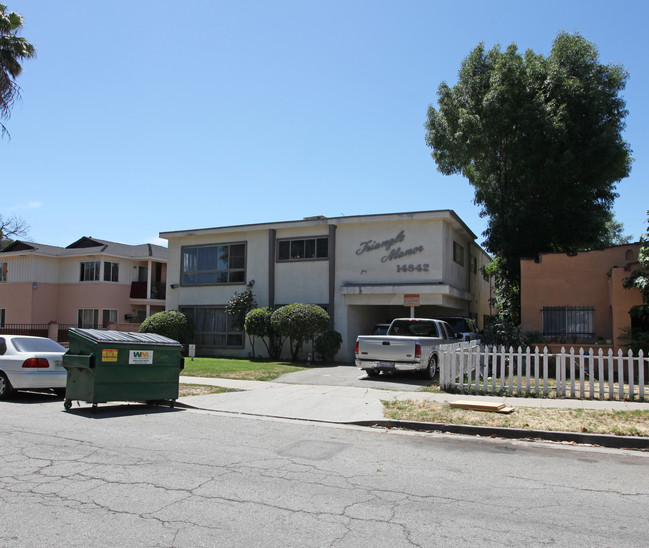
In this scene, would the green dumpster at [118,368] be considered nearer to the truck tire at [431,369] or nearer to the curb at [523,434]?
the curb at [523,434]

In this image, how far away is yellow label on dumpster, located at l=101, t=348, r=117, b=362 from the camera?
993 cm

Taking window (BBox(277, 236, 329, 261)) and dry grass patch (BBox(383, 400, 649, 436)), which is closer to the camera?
dry grass patch (BBox(383, 400, 649, 436))

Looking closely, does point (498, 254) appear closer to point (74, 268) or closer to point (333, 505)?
point (333, 505)

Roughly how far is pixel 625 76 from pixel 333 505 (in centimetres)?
2426

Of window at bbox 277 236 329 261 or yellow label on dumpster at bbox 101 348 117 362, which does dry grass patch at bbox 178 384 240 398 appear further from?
window at bbox 277 236 329 261

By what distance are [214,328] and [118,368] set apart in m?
14.9

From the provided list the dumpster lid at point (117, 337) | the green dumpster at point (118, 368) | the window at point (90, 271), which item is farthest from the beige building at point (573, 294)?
the window at point (90, 271)

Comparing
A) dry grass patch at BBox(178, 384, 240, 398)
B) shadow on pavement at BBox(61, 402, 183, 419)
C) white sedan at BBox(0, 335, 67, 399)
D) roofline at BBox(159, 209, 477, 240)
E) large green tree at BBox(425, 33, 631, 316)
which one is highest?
large green tree at BBox(425, 33, 631, 316)

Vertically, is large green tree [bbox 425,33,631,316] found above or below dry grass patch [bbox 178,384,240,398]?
above

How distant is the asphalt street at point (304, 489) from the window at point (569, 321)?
1143 centimetres

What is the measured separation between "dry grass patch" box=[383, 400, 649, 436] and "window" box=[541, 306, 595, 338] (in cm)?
893

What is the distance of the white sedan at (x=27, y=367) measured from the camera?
11375mm

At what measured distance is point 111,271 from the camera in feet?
114

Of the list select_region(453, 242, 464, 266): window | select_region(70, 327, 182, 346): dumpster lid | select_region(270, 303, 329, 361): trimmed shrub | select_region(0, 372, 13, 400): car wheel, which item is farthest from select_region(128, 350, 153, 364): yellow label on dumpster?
select_region(453, 242, 464, 266): window
